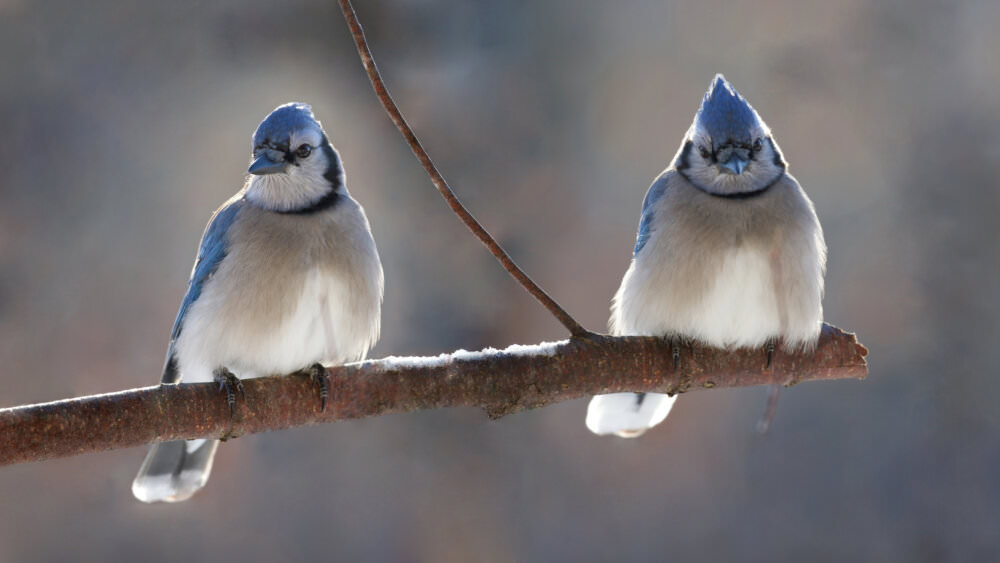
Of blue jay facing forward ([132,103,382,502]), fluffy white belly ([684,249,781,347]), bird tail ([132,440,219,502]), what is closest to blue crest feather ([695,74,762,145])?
fluffy white belly ([684,249,781,347])

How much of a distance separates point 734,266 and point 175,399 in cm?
97

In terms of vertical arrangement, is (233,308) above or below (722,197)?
below

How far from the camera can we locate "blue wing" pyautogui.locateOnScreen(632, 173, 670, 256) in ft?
6.47

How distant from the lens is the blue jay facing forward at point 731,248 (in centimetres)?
178

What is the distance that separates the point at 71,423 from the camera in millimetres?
1404

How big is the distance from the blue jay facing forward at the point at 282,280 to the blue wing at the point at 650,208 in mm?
521

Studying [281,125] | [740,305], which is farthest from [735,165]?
[281,125]

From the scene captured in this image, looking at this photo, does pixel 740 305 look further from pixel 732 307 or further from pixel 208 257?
pixel 208 257

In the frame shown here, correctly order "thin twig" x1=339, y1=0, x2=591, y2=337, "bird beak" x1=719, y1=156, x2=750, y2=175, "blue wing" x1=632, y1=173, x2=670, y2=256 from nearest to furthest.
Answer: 1. "thin twig" x1=339, y1=0, x2=591, y2=337
2. "bird beak" x1=719, y1=156, x2=750, y2=175
3. "blue wing" x1=632, y1=173, x2=670, y2=256

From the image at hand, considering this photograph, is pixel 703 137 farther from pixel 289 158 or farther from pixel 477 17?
pixel 477 17

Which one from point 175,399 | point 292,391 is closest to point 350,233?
point 292,391

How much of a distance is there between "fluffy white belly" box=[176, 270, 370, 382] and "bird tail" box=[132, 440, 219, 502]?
20cm

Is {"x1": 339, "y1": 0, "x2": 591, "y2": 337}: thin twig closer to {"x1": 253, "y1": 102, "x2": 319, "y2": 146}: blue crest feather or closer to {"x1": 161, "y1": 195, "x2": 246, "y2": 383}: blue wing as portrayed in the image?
{"x1": 253, "y1": 102, "x2": 319, "y2": 146}: blue crest feather

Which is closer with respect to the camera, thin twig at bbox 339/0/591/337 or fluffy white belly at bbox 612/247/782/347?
thin twig at bbox 339/0/591/337
